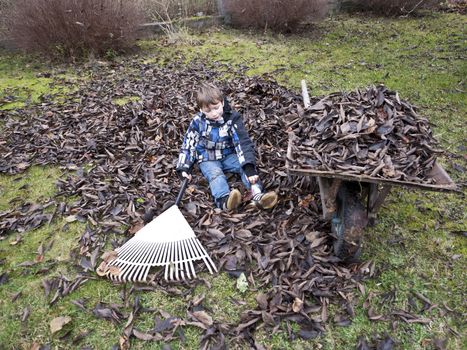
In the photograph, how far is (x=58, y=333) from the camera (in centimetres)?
211

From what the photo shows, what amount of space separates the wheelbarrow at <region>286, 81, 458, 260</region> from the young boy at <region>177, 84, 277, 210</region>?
622mm

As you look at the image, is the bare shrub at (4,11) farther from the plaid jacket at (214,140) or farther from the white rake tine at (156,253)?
the white rake tine at (156,253)

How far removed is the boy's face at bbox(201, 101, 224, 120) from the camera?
116 inches

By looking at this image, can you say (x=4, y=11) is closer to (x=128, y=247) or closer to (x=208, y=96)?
(x=208, y=96)

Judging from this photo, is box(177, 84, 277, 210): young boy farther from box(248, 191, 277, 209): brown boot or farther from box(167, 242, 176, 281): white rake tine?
box(167, 242, 176, 281): white rake tine

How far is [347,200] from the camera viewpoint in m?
2.30

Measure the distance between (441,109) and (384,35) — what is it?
3874 mm

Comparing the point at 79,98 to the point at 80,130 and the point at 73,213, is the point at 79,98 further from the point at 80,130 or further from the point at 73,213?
the point at 73,213

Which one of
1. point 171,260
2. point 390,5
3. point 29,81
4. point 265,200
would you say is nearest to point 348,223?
point 265,200

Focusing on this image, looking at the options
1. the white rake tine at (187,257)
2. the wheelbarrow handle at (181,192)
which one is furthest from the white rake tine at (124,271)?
the wheelbarrow handle at (181,192)

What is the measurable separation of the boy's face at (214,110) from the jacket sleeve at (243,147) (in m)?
0.19

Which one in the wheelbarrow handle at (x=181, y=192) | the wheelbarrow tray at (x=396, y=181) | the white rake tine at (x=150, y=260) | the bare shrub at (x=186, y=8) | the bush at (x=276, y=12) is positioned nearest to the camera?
the wheelbarrow tray at (x=396, y=181)

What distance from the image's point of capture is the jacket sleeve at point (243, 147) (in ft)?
9.91

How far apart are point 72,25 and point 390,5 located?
7.67 m
